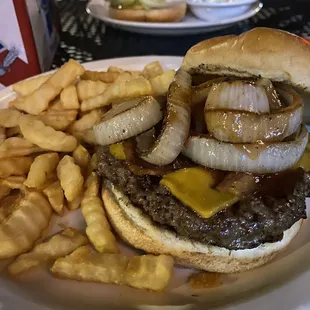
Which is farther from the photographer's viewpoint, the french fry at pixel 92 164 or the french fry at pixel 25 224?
the french fry at pixel 92 164

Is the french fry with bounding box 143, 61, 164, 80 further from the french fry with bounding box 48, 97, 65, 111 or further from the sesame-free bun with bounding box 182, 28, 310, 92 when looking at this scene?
the sesame-free bun with bounding box 182, 28, 310, 92

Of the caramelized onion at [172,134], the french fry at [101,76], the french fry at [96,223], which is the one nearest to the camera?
the caramelized onion at [172,134]

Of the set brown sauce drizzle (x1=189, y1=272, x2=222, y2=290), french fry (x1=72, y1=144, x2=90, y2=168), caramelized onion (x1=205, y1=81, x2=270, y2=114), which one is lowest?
brown sauce drizzle (x1=189, y1=272, x2=222, y2=290)

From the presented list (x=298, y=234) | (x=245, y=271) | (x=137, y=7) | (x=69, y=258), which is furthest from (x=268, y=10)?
(x=69, y=258)

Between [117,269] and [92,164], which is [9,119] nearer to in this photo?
[92,164]

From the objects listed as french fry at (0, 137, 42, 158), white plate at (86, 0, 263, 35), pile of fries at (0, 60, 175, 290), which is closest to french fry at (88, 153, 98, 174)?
pile of fries at (0, 60, 175, 290)

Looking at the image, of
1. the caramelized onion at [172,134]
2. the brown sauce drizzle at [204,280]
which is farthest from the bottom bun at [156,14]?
the brown sauce drizzle at [204,280]

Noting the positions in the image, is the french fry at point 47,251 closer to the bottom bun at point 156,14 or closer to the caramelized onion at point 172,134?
the caramelized onion at point 172,134
